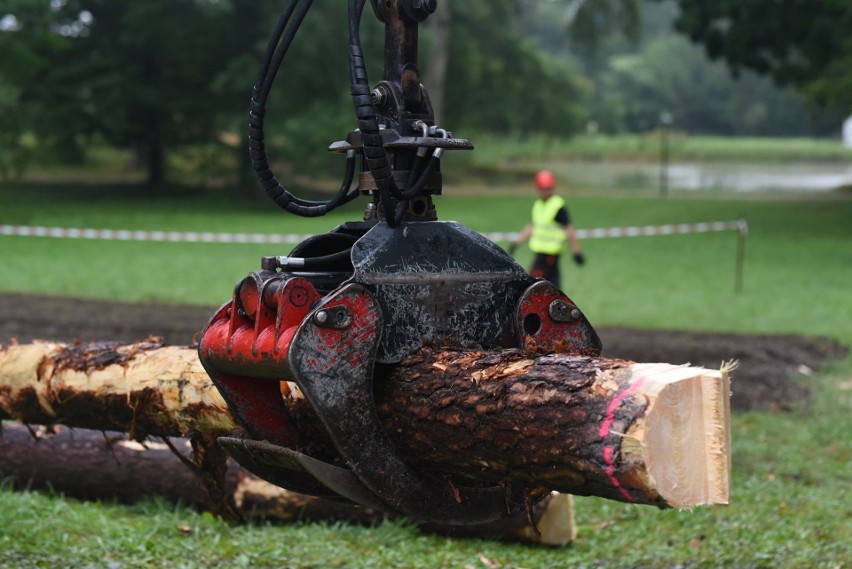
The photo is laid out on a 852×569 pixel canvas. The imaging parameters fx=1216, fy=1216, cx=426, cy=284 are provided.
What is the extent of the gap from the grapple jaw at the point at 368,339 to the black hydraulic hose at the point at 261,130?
0.22m

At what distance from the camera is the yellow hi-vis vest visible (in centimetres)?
1193

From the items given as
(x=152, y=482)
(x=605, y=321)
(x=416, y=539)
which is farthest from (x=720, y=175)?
(x=416, y=539)

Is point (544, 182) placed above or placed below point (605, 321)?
above

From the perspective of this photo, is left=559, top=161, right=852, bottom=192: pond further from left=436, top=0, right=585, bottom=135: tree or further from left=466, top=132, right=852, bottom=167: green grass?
left=436, top=0, right=585, bottom=135: tree

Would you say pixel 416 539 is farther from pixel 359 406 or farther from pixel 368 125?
pixel 368 125

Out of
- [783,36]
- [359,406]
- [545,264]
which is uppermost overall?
[783,36]

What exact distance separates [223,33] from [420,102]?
36.0m

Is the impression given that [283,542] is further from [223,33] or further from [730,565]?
[223,33]

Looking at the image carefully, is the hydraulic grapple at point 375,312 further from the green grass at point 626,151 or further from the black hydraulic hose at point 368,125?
the green grass at point 626,151

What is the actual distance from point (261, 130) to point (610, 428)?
1.67m

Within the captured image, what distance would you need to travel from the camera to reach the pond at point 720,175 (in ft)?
156

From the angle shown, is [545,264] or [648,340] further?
[648,340]

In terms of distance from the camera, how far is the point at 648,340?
12195 mm

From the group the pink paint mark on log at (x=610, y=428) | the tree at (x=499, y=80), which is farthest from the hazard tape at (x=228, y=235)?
the tree at (x=499, y=80)
